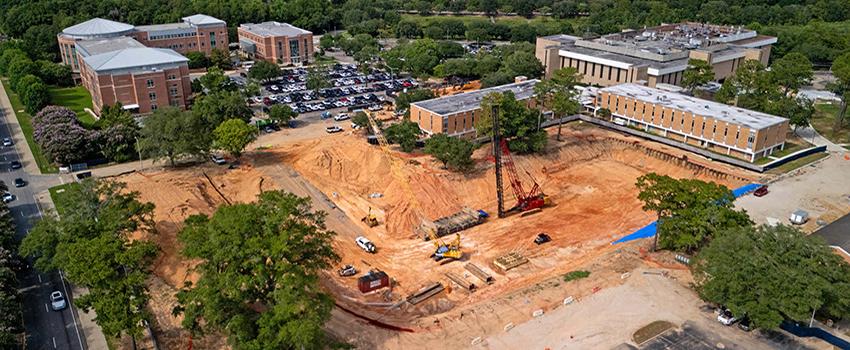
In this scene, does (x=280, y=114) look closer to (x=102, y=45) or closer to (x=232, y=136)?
(x=232, y=136)

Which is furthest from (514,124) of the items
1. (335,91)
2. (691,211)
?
(335,91)

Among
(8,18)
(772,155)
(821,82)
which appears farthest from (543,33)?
(8,18)

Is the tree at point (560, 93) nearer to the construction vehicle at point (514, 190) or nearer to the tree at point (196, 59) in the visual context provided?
the construction vehicle at point (514, 190)

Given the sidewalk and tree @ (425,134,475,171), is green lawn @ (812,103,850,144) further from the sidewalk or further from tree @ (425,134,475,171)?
the sidewalk

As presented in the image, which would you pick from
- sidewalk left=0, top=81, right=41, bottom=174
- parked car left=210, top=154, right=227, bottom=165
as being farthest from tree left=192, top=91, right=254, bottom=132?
sidewalk left=0, top=81, right=41, bottom=174

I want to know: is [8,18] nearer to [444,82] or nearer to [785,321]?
[444,82]
